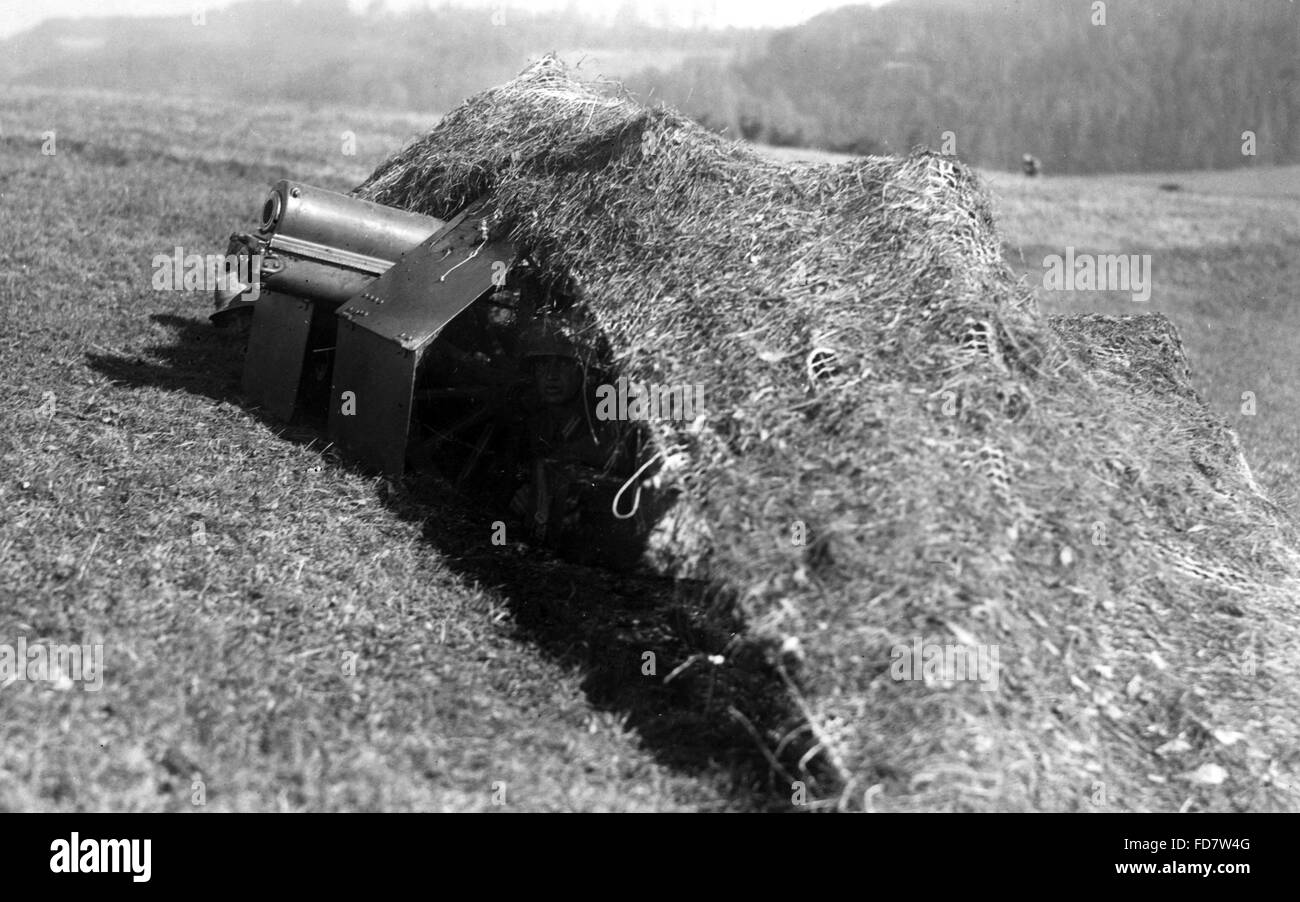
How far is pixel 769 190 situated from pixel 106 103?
2127cm

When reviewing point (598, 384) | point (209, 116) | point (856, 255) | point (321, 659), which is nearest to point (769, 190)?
point (856, 255)

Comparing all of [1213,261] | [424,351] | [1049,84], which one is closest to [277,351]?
[424,351]

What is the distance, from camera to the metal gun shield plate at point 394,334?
7191mm

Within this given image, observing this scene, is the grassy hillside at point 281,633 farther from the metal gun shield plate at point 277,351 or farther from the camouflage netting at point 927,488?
the camouflage netting at point 927,488

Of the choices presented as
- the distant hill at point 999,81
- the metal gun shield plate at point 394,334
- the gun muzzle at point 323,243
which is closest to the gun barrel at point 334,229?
the gun muzzle at point 323,243

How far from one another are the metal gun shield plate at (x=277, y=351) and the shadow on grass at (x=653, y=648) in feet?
0.49

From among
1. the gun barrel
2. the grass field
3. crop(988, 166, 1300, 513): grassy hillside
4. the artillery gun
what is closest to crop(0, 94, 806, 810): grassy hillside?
the grass field

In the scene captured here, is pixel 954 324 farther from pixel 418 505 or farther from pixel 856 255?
pixel 418 505

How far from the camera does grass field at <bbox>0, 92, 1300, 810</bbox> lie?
4535 mm

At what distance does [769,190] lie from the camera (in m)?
7.41

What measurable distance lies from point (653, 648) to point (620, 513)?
Answer: 42.4 inches

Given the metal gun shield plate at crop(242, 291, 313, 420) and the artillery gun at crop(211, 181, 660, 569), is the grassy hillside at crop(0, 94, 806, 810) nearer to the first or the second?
the metal gun shield plate at crop(242, 291, 313, 420)

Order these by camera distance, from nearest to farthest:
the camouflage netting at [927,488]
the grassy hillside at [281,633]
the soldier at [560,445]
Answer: the grassy hillside at [281,633]
the camouflage netting at [927,488]
the soldier at [560,445]

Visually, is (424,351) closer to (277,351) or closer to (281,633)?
(277,351)
